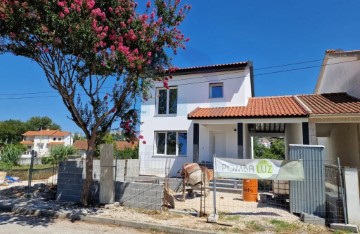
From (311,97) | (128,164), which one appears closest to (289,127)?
(311,97)

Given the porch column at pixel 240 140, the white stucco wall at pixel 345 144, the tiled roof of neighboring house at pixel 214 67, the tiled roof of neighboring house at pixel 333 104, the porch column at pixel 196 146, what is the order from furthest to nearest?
the tiled roof of neighboring house at pixel 214 67 < the porch column at pixel 196 146 < the porch column at pixel 240 140 < the white stucco wall at pixel 345 144 < the tiled roof of neighboring house at pixel 333 104

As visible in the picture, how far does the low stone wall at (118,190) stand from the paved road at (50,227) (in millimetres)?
1643

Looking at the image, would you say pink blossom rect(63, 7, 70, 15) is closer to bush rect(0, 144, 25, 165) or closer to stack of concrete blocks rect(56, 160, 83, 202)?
stack of concrete blocks rect(56, 160, 83, 202)

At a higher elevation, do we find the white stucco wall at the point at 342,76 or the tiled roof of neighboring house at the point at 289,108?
the white stucco wall at the point at 342,76

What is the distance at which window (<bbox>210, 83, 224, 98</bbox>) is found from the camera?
57.3 ft

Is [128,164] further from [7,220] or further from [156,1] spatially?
[156,1]

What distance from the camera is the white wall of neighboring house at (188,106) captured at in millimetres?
16844

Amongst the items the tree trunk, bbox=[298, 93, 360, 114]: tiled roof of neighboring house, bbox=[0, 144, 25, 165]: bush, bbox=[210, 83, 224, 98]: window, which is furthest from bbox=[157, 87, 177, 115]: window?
bbox=[0, 144, 25, 165]: bush

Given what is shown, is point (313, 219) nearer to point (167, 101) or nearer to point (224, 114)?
point (224, 114)

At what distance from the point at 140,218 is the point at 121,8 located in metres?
6.32

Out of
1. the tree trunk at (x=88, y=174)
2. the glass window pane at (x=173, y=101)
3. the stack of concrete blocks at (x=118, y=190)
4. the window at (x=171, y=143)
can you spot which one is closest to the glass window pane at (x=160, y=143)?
the window at (x=171, y=143)

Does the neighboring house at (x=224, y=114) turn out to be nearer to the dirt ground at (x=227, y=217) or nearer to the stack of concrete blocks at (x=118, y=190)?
the dirt ground at (x=227, y=217)

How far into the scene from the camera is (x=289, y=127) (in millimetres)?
18203

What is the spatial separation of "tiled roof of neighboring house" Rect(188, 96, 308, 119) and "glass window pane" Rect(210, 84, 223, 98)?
1.15m
